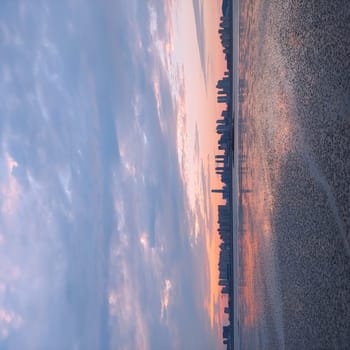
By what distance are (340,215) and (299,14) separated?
9.14 feet

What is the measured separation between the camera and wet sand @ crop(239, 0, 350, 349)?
3146mm

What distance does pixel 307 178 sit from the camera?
4102 millimetres

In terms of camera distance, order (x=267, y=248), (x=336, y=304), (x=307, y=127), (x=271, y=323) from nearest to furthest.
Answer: (x=336, y=304) → (x=307, y=127) → (x=271, y=323) → (x=267, y=248)

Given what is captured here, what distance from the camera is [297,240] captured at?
429cm

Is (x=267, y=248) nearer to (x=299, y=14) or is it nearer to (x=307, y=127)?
(x=307, y=127)

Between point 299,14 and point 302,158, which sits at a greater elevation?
point 299,14

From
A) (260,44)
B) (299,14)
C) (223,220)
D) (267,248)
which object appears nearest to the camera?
(299,14)

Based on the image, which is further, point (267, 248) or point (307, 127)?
point (267, 248)

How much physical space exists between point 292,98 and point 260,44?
11.9ft

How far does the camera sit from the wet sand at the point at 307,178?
124 inches

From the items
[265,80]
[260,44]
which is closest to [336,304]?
[265,80]

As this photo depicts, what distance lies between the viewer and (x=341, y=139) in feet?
10.4

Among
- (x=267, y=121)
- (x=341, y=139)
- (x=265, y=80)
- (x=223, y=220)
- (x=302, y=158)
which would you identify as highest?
(x=223, y=220)

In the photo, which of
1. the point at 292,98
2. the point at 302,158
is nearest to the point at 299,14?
the point at 292,98
